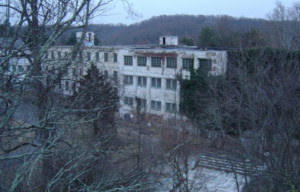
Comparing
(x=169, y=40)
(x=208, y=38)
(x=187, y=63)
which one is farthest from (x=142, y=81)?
(x=208, y=38)

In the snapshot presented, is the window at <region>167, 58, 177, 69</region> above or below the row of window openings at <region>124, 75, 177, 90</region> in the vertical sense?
above

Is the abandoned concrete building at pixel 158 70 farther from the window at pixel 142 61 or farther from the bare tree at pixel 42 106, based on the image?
the bare tree at pixel 42 106

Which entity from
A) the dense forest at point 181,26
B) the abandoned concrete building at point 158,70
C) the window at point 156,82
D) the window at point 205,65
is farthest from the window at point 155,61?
the dense forest at point 181,26

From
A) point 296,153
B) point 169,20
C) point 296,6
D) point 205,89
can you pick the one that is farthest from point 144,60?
point 169,20

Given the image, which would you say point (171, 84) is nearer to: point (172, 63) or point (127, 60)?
point (172, 63)

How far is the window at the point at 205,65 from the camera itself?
20752mm

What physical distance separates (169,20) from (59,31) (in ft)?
165

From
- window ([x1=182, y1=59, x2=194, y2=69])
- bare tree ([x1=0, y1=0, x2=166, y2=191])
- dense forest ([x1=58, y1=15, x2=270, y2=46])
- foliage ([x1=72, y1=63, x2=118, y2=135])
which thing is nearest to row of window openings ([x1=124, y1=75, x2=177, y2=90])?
window ([x1=182, y1=59, x2=194, y2=69])

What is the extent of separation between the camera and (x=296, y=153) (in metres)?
9.91

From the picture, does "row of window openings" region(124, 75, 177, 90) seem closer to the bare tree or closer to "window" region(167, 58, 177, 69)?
"window" region(167, 58, 177, 69)

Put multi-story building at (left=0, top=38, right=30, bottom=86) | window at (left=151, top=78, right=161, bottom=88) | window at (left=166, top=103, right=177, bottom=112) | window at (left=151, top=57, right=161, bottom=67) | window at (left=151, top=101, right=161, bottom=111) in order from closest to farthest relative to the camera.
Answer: multi-story building at (left=0, top=38, right=30, bottom=86) < window at (left=166, top=103, right=177, bottom=112) < window at (left=151, top=57, right=161, bottom=67) < window at (left=151, top=78, right=161, bottom=88) < window at (left=151, top=101, right=161, bottom=111)

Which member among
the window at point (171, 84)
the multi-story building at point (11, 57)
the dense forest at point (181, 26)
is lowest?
the window at point (171, 84)

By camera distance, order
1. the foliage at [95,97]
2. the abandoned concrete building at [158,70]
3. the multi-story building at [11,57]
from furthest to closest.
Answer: the abandoned concrete building at [158,70] < the foliage at [95,97] < the multi-story building at [11,57]

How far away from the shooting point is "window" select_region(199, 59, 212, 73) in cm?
2075
